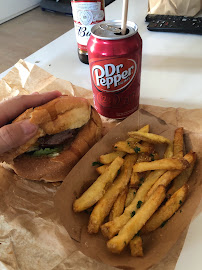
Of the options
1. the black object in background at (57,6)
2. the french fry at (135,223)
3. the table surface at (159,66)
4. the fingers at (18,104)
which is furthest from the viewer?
the black object in background at (57,6)

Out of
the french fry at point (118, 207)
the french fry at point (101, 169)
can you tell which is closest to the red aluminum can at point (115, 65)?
the french fry at point (101, 169)

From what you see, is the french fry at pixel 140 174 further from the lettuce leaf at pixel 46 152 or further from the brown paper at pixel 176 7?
the brown paper at pixel 176 7

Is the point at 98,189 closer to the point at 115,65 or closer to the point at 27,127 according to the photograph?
the point at 27,127

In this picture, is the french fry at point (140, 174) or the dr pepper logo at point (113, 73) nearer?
the french fry at point (140, 174)

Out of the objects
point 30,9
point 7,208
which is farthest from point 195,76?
point 30,9

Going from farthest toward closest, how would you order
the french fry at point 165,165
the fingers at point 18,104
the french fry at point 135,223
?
the fingers at point 18,104 → the french fry at point 165,165 → the french fry at point 135,223

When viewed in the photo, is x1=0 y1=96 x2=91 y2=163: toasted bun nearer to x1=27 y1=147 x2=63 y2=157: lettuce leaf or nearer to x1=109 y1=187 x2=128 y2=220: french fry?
x1=27 y1=147 x2=63 y2=157: lettuce leaf

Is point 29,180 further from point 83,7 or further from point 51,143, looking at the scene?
point 83,7

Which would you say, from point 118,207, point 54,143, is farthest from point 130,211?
point 54,143
